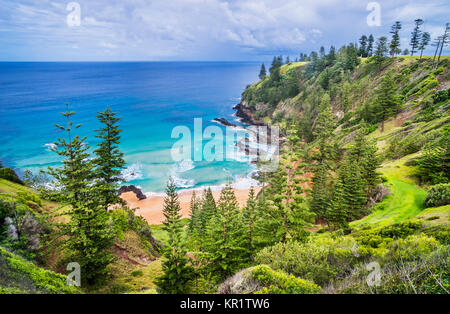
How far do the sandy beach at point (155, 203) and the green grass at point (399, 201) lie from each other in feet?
88.5

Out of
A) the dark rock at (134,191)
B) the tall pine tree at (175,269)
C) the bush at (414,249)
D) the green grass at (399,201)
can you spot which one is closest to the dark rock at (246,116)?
the dark rock at (134,191)

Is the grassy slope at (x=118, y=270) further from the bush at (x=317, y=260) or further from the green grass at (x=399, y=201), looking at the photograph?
the green grass at (x=399, y=201)

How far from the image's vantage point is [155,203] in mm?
54125

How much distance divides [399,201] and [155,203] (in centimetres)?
4605

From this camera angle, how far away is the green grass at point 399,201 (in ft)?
75.4

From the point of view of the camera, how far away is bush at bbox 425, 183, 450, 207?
2158cm

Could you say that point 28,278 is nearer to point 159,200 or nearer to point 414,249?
point 414,249

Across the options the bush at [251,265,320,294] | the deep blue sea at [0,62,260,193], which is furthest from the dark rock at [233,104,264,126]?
the bush at [251,265,320,294]

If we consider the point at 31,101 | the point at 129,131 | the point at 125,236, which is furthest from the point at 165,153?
the point at 31,101

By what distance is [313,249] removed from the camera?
47.0 ft

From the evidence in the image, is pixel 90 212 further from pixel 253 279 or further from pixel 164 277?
pixel 253 279

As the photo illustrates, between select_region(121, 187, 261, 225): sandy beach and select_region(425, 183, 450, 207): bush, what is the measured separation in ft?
104

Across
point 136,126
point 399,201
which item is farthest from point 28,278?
point 136,126

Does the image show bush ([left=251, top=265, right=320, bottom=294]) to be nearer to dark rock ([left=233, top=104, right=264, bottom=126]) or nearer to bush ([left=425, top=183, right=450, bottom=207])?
bush ([left=425, top=183, right=450, bottom=207])
